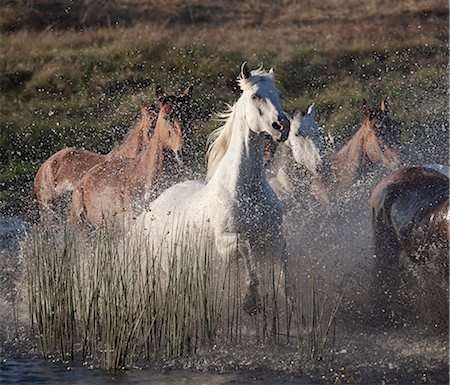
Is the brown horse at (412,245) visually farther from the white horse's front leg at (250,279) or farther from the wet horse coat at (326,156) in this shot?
the wet horse coat at (326,156)

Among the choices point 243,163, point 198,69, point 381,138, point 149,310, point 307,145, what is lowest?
point 149,310

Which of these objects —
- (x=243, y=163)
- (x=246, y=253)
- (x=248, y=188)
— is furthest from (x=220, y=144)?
(x=246, y=253)

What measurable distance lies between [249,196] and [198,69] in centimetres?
1459

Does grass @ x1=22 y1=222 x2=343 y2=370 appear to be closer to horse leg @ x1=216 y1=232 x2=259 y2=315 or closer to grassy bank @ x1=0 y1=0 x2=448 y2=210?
horse leg @ x1=216 y1=232 x2=259 y2=315

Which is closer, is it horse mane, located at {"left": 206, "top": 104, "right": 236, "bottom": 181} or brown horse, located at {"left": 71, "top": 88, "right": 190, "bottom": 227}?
horse mane, located at {"left": 206, "top": 104, "right": 236, "bottom": 181}

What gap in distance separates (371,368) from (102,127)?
12026 millimetres

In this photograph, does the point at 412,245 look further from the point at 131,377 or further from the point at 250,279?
the point at 131,377

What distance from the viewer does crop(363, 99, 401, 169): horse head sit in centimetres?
1292

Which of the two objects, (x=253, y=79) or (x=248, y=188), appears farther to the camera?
(x=253, y=79)

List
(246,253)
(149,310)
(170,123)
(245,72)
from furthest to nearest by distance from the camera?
1. (170,123)
2. (245,72)
3. (246,253)
4. (149,310)

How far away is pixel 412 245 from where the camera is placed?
31.8ft

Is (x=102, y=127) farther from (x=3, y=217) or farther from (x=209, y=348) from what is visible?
(x=209, y=348)

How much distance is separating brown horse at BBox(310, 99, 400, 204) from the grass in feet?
9.68

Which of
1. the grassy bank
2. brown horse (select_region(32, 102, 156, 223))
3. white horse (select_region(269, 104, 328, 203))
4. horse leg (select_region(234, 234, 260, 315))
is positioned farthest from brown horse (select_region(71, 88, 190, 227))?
the grassy bank
